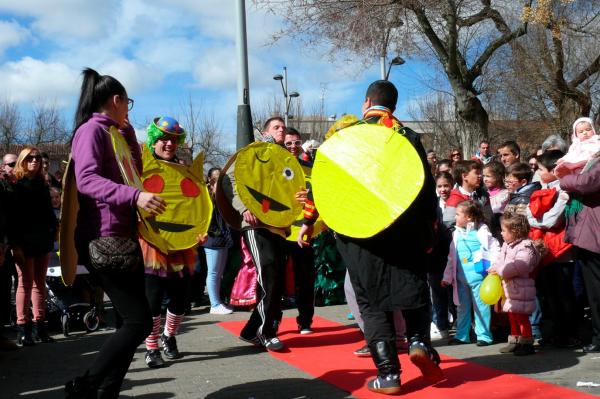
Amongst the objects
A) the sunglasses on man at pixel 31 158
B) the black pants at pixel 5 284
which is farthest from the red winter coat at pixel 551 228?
the black pants at pixel 5 284

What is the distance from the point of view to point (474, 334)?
6902 mm

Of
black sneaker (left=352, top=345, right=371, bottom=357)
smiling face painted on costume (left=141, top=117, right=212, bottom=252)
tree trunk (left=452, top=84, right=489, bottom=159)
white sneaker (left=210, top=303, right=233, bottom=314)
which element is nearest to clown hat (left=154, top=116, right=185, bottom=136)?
smiling face painted on costume (left=141, top=117, right=212, bottom=252)

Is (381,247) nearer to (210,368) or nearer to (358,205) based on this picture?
(358,205)

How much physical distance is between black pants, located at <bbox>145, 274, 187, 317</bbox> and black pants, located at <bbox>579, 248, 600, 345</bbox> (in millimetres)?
3466

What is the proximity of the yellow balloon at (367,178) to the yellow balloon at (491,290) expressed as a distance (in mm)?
1897

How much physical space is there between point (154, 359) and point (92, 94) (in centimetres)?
259

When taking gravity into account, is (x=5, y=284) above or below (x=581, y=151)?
below

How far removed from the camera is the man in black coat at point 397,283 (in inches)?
190

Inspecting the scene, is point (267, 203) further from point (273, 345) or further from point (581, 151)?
point (581, 151)

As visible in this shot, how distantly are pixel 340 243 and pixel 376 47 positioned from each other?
37.7 feet

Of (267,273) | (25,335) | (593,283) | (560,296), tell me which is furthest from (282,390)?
(25,335)

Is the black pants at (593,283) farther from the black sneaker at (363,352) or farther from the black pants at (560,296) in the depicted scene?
the black sneaker at (363,352)

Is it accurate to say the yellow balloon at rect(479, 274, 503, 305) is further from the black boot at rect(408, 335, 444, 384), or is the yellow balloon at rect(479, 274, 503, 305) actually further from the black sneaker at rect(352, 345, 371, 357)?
the black boot at rect(408, 335, 444, 384)

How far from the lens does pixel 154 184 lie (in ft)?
20.1
